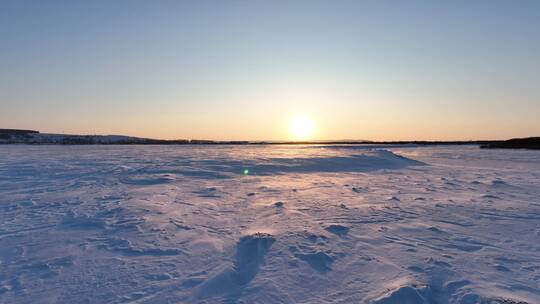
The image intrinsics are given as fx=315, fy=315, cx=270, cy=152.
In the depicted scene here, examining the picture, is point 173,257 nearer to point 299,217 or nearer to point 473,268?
point 299,217

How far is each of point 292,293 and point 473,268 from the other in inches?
89.1

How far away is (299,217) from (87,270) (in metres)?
3.58

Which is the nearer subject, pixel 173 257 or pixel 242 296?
pixel 242 296

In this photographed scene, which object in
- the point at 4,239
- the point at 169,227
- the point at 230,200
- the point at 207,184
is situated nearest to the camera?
the point at 4,239

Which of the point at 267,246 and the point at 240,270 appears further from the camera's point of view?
the point at 267,246

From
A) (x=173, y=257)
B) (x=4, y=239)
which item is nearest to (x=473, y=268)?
(x=173, y=257)

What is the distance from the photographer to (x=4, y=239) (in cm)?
465

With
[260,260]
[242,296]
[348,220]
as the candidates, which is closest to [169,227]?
[260,260]

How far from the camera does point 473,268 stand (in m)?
3.76

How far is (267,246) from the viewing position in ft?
14.7

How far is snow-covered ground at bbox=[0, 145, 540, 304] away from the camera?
3.22 m

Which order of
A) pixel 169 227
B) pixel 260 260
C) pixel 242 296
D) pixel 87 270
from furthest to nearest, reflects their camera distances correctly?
pixel 169 227, pixel 260 260, pixel 87 270, pixel 242 296

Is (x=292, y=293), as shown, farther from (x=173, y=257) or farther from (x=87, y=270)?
(x=87, y=270)

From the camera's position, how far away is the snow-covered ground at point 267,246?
3223mm
